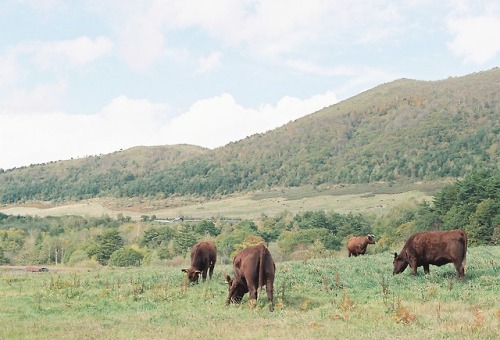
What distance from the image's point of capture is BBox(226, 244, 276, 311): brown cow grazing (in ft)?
58.0

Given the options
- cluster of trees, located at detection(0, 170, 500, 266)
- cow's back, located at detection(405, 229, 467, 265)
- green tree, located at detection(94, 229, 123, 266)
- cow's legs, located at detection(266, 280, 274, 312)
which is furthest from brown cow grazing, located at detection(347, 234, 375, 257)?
green tree, located at detection(94, 229, 123, 266)

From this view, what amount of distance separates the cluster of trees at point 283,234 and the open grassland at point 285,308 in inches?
1684

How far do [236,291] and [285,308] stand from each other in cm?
211

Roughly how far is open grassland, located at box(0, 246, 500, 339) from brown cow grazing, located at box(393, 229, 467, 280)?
542mm

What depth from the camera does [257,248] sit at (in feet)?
59.8

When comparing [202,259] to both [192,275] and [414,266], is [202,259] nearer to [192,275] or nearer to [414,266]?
[192,275]

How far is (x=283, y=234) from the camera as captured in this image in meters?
105

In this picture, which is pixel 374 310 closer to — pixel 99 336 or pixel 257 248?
pixel 257 248

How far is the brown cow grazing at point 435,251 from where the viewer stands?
20281mm

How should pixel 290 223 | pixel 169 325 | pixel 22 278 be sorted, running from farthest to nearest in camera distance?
pixel 290 223 < pixel 22 278 < pixel 169 325

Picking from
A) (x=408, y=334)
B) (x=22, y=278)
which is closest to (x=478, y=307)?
(x=408, y=334)

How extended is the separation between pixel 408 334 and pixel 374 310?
306cm

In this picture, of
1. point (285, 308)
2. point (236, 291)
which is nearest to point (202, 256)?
point (236, 291)

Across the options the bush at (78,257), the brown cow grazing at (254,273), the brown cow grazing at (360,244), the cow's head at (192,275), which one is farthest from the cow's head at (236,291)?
the bush at (78,257)
